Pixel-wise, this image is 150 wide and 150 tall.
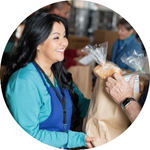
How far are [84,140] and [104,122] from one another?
0.59ft

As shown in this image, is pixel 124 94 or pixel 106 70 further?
pixel 106 70

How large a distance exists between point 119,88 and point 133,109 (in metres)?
0.15

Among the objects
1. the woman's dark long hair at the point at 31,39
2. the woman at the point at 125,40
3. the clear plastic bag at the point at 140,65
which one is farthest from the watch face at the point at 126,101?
the woman at the point at 125,40

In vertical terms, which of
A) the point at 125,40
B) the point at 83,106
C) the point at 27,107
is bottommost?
the point at 83,106

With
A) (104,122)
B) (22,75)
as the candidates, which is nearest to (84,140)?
(104,122)

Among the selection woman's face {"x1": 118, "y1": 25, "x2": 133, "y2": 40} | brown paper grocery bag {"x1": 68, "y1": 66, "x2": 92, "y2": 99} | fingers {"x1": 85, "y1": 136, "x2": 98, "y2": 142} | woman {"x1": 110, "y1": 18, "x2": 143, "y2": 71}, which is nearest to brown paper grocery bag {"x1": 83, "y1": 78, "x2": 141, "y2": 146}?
fingers {"x1": 85, "y1": 136, "x2": 98, "y2": 142}

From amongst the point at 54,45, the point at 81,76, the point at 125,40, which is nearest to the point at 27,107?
the point at 54,45

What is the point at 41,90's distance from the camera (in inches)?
42.6

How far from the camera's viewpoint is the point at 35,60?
1.24 meters

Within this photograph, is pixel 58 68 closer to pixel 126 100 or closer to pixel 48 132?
pixel 48 132

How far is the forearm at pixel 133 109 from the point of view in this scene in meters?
1.00

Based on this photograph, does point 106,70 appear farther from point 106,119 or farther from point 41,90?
point 41,90

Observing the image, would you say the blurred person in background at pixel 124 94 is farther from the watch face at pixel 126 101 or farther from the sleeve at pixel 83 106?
the sleeve at pixel 83 106

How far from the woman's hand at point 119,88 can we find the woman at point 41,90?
327 mm
